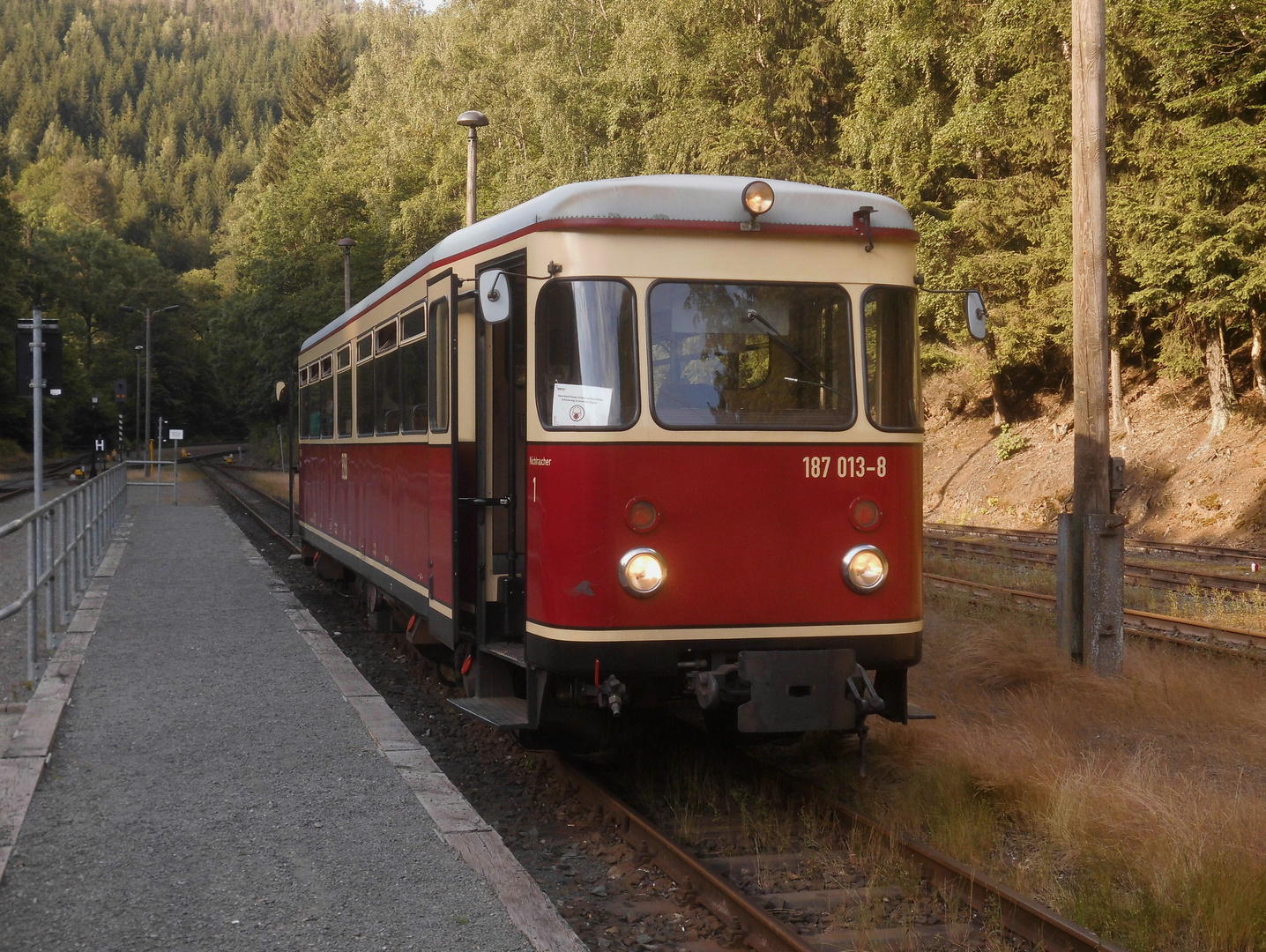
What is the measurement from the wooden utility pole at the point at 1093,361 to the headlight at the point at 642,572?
4535 mm

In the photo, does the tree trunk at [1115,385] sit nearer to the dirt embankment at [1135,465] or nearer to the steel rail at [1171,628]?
the dirt embankment at [1135,465]

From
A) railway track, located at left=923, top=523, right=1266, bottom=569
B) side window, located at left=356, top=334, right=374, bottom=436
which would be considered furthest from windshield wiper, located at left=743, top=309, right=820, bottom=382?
railway track, located at left=923, top=523, right=1266, bottom=569

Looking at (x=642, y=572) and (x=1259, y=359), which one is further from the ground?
(x=1259, y=359)

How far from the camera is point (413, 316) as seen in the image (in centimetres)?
849

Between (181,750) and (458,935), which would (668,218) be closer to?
(458,935)

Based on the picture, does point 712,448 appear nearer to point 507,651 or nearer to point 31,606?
point 507,651

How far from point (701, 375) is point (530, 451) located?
2.94 feet

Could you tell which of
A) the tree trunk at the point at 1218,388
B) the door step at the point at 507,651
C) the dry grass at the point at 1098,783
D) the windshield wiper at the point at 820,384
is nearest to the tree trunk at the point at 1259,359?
the tree trunk at the point at 1218,388

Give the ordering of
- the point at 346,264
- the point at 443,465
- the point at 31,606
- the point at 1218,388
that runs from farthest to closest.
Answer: the point at 346,264 → the point at 1218,388 → the point at 31,606 → the point at 443,465

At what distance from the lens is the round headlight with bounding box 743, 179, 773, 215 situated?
Result: 624cm

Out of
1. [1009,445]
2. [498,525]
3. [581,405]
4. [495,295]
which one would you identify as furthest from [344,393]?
[1009,445]

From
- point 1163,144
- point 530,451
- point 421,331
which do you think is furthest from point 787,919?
point 1163,144

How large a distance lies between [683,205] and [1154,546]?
1403cm

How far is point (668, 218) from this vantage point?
6.19 m
